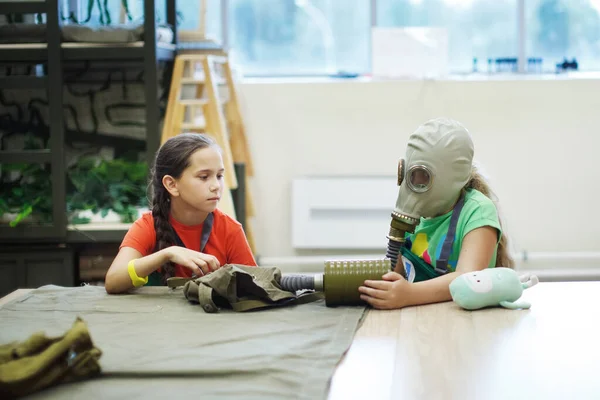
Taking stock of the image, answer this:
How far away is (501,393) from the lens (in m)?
1.03

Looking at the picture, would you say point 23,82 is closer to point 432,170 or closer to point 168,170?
point 168,170

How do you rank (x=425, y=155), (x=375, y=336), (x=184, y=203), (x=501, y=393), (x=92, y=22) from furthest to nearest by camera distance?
(x=92, y=22), (x=184, y=203), (x=425, y=155), (x=375, y=336), (x=501, y=393)

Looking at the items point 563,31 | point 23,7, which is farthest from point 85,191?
point 563,31

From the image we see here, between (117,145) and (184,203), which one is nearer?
(184,203)

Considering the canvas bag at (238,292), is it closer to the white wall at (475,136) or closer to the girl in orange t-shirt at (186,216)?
the girl in orange t-shirt at (186,216)

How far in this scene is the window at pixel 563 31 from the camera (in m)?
4.15

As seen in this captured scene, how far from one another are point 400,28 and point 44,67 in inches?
66.9

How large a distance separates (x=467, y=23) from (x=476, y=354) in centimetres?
323

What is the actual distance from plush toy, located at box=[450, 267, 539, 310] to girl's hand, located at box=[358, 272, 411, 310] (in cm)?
9

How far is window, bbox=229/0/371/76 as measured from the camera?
4258mm

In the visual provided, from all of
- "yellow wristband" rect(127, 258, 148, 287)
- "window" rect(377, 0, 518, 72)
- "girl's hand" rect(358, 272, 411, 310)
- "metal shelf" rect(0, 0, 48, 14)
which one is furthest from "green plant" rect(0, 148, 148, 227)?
"girl's hand" rect(358, 272, 411, 310)

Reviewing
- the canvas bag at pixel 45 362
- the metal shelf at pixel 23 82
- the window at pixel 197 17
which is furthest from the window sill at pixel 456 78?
the canvas bag at pixel 45 362

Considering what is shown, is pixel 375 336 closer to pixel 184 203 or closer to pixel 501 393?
pixel 501 393

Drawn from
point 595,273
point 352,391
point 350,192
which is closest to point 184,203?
point 352,391
